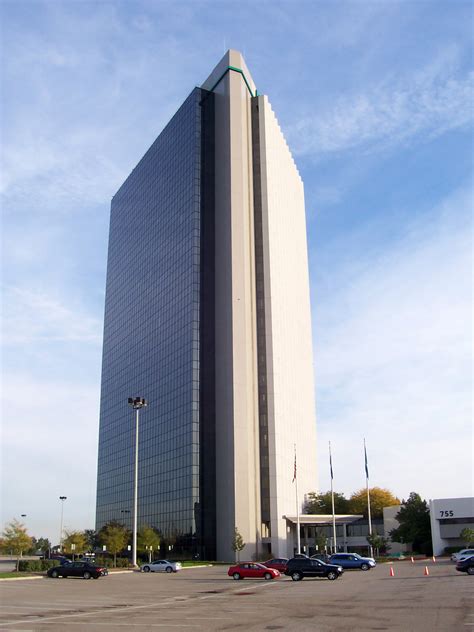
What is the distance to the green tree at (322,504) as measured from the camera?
121 metres

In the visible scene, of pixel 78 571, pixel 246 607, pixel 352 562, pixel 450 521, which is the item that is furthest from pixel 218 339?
pixel 246 607

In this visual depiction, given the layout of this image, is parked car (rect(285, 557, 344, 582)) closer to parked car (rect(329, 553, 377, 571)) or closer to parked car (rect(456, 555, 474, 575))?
parked car (rect(456, 555, 474, 575))

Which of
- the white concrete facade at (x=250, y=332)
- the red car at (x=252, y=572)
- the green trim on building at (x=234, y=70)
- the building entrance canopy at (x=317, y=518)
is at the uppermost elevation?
the green trim on building at (x=234, y=70)

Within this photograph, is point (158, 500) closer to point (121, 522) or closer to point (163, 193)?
point (121, 522)

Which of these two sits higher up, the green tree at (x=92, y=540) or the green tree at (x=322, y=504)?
the green tree at (x=322, y=504)

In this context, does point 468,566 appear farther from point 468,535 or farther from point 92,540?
point 92,540

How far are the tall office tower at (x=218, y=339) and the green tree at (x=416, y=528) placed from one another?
18.2 metres

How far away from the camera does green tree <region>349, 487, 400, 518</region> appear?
5438 inches

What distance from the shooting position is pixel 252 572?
169 ft

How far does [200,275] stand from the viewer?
107312 millimetres

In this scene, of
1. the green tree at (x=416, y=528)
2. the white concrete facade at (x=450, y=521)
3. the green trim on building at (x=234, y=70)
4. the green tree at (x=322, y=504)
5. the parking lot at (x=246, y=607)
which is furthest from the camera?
the green tree at (x=322, y=504)

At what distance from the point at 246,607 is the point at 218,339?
75410mm

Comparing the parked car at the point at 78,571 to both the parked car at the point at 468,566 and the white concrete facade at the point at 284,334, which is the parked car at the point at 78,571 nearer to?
the parked car at the point at 468,566

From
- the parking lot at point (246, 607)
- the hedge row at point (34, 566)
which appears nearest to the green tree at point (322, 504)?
the hedge row at point (34, 566)
